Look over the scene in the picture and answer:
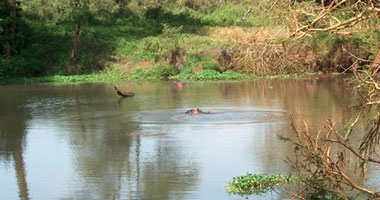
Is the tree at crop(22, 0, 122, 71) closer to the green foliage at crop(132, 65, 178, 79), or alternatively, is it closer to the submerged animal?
the green foliage at crop(132, 65, 178, 79)

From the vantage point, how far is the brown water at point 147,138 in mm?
11352

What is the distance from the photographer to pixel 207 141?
15.0m

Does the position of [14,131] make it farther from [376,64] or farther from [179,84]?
[376,64]

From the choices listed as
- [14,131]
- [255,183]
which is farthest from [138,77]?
[255,183]

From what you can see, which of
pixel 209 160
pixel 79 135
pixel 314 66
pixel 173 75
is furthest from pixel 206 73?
pixel 209 160

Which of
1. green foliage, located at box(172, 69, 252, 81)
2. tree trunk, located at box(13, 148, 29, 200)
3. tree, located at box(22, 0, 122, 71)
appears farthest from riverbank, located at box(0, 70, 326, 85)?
tree trunk, located at box(13, 148, 29, 200)

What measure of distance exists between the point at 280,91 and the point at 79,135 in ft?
34.2

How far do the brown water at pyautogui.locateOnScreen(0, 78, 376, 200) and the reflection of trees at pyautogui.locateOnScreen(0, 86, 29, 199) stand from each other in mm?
23

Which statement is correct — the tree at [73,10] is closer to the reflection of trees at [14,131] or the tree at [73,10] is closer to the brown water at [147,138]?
the brown water at [147,138]

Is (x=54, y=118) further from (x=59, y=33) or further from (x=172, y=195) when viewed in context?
(x=59, y=33)

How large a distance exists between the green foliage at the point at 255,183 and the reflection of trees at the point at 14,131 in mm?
3187

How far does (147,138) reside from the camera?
15406 mm

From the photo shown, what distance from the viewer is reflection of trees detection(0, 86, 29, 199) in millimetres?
12398

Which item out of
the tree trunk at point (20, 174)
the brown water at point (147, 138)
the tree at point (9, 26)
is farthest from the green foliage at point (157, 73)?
the tree trunk at point (20, 174)
